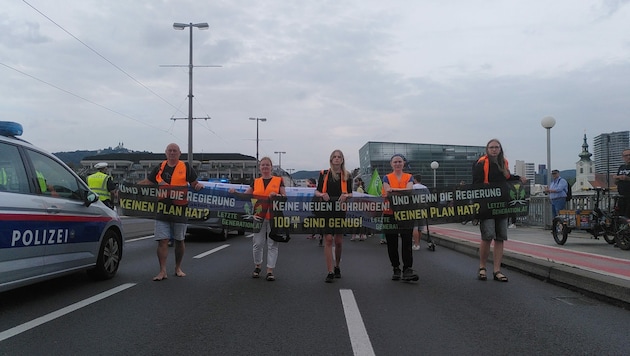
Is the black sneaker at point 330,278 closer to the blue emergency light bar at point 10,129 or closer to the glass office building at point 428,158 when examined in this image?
the blue emergency light bar at point 10,129

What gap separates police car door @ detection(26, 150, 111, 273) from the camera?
17.5 ft

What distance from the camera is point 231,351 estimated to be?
3.75 m

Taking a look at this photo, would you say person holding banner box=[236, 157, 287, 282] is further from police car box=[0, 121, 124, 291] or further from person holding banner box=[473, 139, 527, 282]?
person holding banner box=[473, 139, 527, 282]

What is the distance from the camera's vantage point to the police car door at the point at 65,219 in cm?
533

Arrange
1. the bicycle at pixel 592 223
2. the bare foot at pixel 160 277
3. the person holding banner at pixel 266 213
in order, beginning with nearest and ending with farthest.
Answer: the bare foot at pixel 160 277 → the person holding banner at pixel 266 213 → the bicycle at pixel 592 223

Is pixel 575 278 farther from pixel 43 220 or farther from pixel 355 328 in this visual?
pixel 43 220

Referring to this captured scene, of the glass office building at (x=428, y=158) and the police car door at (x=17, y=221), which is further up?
the glass office building at (x=428, y=158)

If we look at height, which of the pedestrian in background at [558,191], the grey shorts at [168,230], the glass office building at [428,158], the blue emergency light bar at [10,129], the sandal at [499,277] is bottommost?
→ the sandal at [499,277]

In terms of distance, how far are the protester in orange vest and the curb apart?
414 cm

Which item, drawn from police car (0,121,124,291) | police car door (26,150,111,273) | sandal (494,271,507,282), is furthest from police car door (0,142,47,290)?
sandal (494,271,507,282)

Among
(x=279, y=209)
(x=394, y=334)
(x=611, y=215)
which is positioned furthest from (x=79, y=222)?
(x=611, y=215)

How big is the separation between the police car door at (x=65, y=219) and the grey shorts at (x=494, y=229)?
5.57 meters

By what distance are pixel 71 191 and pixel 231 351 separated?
3.61 m

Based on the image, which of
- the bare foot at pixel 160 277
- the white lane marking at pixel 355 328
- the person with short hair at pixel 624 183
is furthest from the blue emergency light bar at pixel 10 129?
the person with short hair at pixel 624 183
